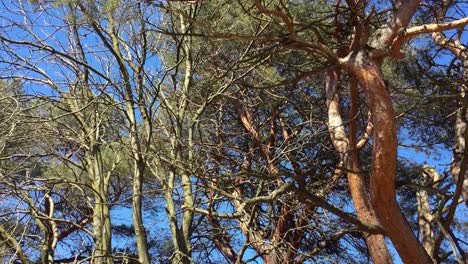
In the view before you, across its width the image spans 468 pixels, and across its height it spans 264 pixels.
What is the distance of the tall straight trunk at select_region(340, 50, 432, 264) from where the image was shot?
404 centimetres

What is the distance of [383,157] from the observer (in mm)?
4078

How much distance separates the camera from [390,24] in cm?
452

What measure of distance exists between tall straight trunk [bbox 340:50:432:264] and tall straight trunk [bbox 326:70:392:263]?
896 mm

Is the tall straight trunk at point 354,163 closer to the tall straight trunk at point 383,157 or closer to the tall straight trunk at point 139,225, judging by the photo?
the tall straight trunk at point 383,157

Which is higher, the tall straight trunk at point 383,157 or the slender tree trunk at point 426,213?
the slender tree trunk at point 426,213

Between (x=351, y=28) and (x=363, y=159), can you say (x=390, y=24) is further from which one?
(x=363, y=159)

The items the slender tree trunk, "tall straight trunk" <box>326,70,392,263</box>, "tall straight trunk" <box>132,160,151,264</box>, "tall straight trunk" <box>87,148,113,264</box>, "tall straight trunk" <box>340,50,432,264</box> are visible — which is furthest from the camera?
the slender tree trunk

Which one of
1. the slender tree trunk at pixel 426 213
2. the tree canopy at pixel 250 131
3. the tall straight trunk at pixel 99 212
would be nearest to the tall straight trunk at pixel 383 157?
the tree canopy at pixel 250 131

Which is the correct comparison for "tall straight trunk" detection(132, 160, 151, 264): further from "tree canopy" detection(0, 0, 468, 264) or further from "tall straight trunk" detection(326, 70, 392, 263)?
"tall straight trunk" detection(326, 70, 392, 263)

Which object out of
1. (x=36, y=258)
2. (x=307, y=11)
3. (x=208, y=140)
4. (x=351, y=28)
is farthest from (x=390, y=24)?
(x=36, y=258)

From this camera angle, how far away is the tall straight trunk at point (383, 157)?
404 cm

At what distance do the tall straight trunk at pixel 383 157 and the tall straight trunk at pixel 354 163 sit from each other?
0.90 metres

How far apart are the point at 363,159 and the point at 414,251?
11.6 ft

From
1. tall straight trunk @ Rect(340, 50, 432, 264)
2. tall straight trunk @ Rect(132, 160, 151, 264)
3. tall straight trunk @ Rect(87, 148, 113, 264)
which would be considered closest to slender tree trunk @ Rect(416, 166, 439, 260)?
tall straight trunk @ Rect(340, 50, 432, 264)
